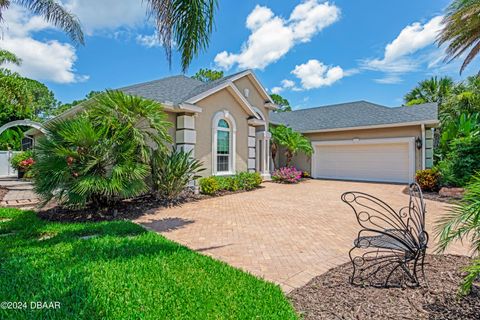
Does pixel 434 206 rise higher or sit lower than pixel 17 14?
lower

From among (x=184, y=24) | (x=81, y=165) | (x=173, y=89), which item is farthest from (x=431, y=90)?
(x=81, y=165)

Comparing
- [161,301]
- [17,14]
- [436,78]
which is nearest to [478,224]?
[161,301]

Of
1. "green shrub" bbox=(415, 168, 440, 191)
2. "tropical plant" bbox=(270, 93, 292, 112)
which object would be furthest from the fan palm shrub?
"tropical plant" bbox=(270, 93, 292, 112)

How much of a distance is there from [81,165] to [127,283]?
5.27 meters

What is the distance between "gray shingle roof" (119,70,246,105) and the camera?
12.2m

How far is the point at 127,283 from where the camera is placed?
138 inches

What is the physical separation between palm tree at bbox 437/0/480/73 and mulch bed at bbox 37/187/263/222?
528 inches

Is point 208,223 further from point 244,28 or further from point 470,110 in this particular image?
point 470,110

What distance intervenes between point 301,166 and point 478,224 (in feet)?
62.0

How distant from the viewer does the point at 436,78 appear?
26266 mm

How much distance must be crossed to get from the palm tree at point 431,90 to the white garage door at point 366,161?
37.2 feet

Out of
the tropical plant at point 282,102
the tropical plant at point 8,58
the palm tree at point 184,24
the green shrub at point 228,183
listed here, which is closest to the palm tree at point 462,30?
the palm tree at point 184,24

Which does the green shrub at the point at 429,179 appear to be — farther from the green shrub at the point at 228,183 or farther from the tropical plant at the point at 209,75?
the tropical plant at the point at 209,75

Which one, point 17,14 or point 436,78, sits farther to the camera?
point 436,78
